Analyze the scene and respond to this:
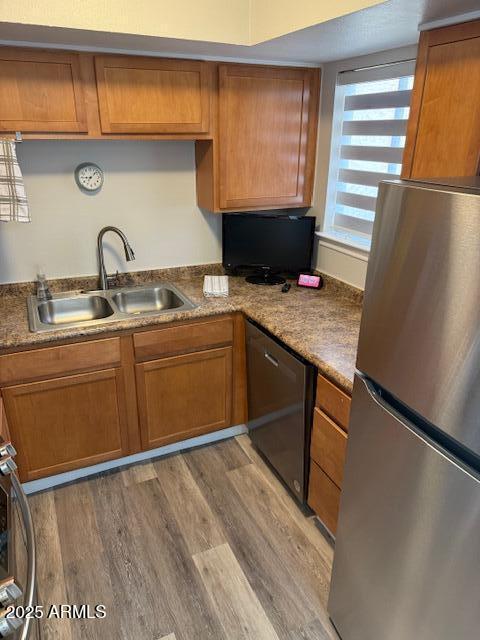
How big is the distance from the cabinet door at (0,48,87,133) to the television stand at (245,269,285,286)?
124 cm

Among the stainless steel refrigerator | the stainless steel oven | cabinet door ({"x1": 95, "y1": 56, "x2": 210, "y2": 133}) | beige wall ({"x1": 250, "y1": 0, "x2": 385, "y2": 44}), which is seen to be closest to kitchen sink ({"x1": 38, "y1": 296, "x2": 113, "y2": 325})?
cabinet door ({"x1": 95, "y1": 56, "x2": 210, "y2": 133})

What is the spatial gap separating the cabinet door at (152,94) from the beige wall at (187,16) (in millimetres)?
280

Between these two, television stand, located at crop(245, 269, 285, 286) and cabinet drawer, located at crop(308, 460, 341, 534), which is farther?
television stand, located at crop(245, 269, 285, 286)

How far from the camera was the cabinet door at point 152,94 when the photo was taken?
193 centimetres

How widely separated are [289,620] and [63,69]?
239 cm

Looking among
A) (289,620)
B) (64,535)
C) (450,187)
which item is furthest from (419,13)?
(64,535)

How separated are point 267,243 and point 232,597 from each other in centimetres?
176

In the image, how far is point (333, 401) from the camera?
5.47 feet

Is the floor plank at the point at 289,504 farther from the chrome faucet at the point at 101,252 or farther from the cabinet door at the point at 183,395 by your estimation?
the chrome faucet at the point at 101,252

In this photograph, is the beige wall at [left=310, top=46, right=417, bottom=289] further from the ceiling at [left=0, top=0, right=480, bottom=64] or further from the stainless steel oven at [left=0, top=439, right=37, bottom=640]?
the stainless steel oven at [left=0, top=439, right=37, bottom=640]

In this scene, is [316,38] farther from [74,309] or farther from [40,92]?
[74,309]

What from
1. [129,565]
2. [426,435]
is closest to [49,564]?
[129,565]

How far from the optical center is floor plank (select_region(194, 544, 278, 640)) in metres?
1.59

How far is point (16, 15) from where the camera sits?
1.50 m
